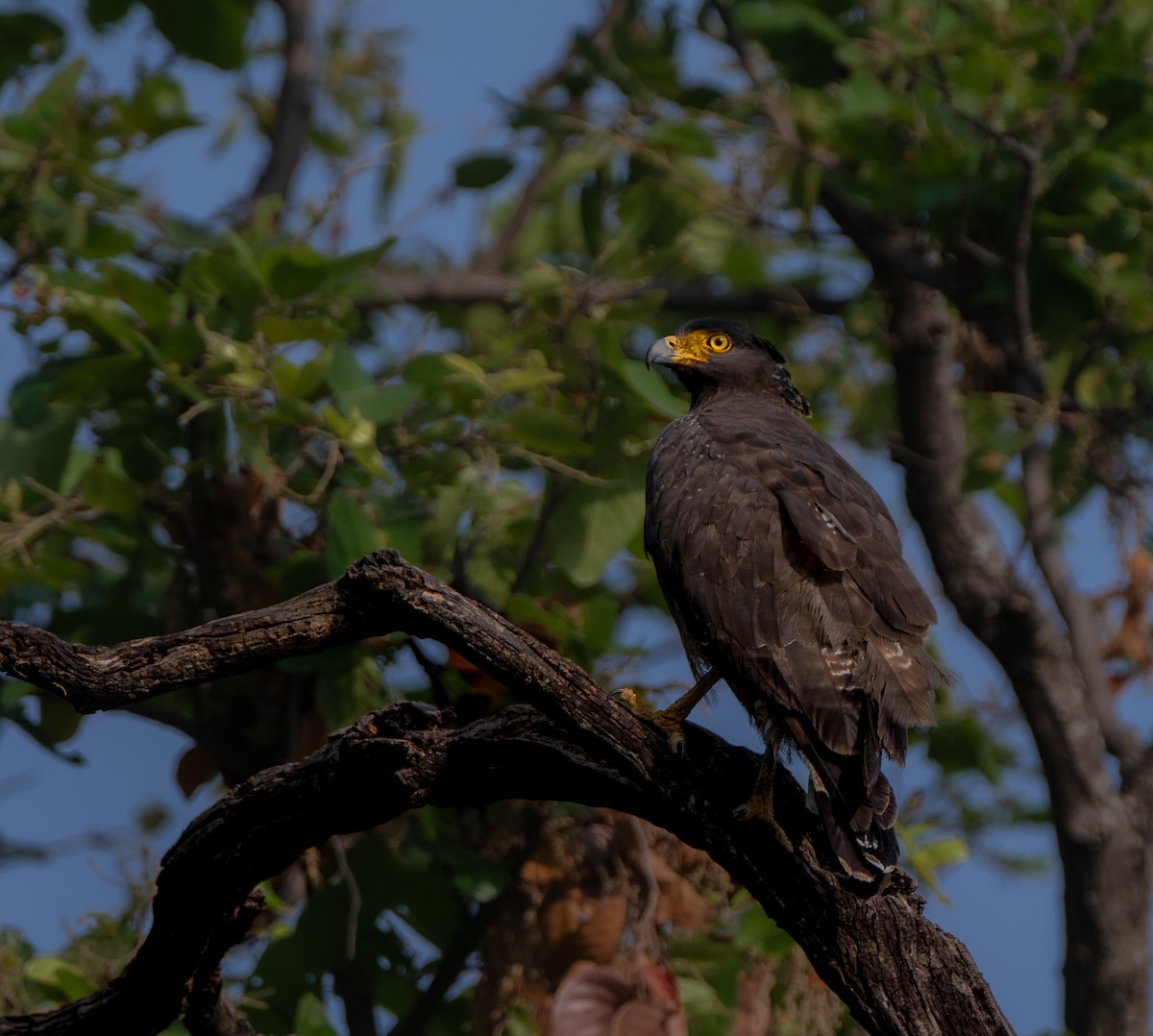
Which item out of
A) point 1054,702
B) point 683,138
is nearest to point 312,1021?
point 1054,702

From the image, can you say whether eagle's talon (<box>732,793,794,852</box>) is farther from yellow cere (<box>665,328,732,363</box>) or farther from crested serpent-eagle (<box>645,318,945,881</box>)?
yellow cere (<box>665,328,732,363</box>)

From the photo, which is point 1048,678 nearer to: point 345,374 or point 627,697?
point 627,697

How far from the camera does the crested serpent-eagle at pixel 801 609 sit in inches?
143

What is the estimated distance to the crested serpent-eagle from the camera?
364cm

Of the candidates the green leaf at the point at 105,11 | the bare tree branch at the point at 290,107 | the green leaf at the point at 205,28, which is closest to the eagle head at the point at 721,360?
the green leaf at the point at 205,28

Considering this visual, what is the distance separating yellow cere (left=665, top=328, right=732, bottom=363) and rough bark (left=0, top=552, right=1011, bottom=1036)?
2339 mm

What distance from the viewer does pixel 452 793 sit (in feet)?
12.0

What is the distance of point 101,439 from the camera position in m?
6.22

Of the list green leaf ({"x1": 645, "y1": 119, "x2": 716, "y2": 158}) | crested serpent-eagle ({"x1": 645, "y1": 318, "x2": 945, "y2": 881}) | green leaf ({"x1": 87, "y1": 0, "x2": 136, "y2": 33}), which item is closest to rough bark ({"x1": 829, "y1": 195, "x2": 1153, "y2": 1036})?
green leaf ({"x1": 645, "y1": 119, "x2": 716, "y2": 158})

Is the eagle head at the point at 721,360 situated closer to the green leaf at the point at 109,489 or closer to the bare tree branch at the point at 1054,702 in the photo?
the bare tree branch at the point at 1054,702

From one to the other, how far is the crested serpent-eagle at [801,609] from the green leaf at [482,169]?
3.21 m

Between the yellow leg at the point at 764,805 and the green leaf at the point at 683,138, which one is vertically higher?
the green leaf at the point at 683,138

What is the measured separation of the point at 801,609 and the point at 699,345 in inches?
83.9

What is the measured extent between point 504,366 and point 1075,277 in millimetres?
2604
